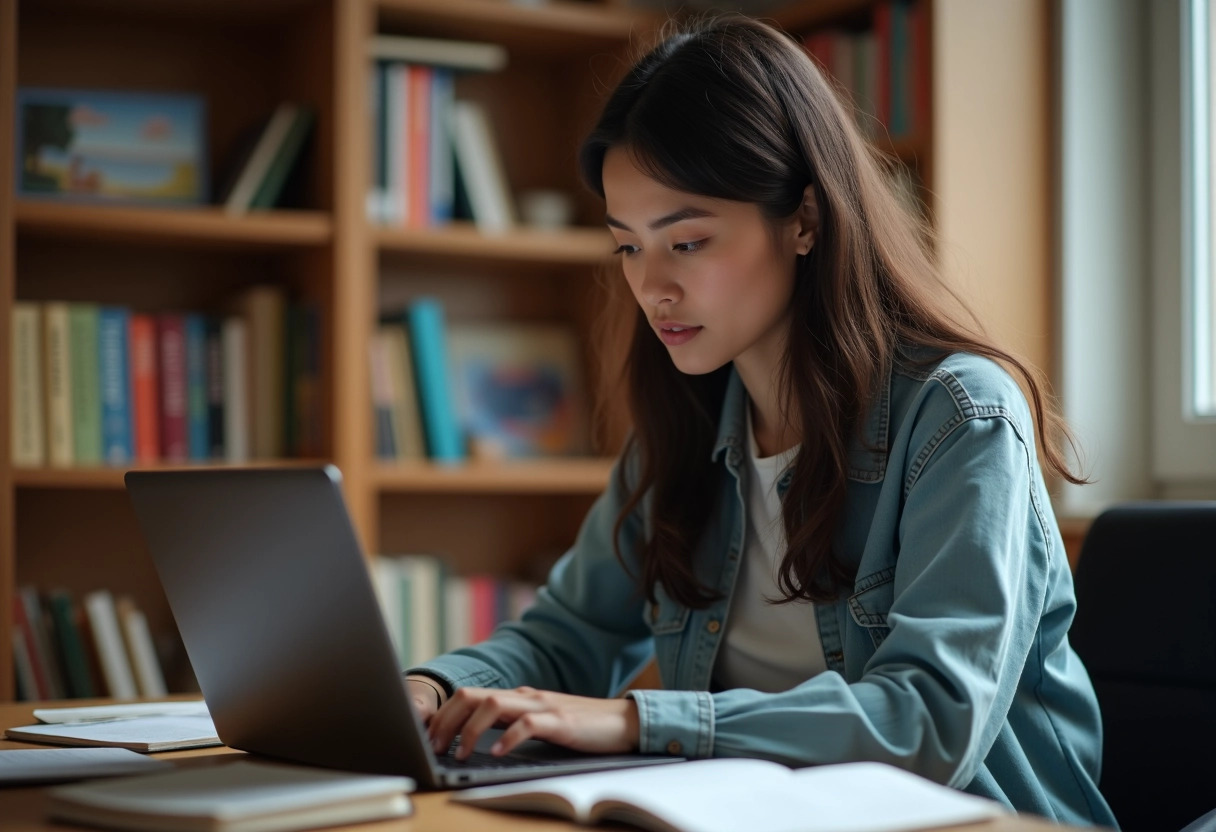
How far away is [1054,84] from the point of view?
88.2 inches

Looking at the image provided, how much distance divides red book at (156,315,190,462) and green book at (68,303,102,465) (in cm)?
11

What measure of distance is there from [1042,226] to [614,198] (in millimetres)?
1204

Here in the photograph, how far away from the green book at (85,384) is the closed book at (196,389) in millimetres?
154

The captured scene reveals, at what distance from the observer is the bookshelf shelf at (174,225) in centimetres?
219

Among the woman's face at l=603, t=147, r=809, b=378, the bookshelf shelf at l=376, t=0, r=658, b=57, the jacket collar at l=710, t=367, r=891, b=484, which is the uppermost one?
the bookshelf shelf at l=376, t=0, r=658, b=57

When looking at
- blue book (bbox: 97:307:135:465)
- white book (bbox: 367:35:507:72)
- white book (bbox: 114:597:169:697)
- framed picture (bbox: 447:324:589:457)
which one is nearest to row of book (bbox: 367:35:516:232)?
white book (bbox: 367:35:507:72)

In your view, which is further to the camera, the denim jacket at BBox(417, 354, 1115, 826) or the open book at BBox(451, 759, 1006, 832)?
the denim jacket at BBox(417, 354, 1115, 826)

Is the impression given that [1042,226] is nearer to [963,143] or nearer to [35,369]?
[963,143]

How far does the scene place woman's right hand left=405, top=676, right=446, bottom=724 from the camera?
114cm

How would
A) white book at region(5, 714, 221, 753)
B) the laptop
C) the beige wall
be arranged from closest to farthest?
the laptop < white book at region(5, 714, 221, 753) < the beige wall

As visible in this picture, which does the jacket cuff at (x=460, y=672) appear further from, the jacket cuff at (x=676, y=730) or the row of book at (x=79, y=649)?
the row of book at (x=79, y=649)

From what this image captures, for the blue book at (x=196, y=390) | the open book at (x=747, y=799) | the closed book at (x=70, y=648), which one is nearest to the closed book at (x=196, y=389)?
the blue book at (x=196, y=390)

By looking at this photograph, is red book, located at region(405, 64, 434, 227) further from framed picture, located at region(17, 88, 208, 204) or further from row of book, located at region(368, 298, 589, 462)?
framed picture, located at region(17, 88, 208, 204)

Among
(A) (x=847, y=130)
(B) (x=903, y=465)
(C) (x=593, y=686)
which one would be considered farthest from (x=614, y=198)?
(C) (x=593, y=686)
